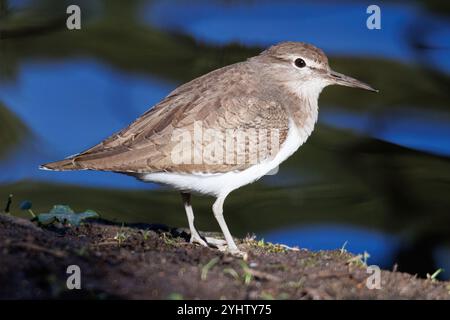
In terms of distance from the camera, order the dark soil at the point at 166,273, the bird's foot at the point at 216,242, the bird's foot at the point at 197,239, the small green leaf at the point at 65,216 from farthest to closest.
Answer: the bird's foot at the point at 216,242 → the bird's foot at the point at 197,239 → the small green leaf at the point at 65,216 → the dark soil at the point at 166,273

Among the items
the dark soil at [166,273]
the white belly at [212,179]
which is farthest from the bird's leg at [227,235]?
the dark soil at [166,273]

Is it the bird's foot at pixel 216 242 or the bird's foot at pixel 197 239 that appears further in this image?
the bird's foot at pixel 216 242

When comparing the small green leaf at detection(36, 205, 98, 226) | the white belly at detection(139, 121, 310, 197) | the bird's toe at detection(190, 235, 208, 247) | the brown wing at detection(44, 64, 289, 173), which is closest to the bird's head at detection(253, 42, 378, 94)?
the brown wing at detection(44, 64, 289, 173)

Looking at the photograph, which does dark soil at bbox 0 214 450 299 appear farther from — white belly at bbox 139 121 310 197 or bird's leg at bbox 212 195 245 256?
white belly at bbox 139 121 310 197

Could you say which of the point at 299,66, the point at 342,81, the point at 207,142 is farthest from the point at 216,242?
the point at 342,81

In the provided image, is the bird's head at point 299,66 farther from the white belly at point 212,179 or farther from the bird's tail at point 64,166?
the bird's tail at point 64,166

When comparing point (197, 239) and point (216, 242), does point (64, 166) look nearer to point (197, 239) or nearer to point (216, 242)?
point (197, 239)
